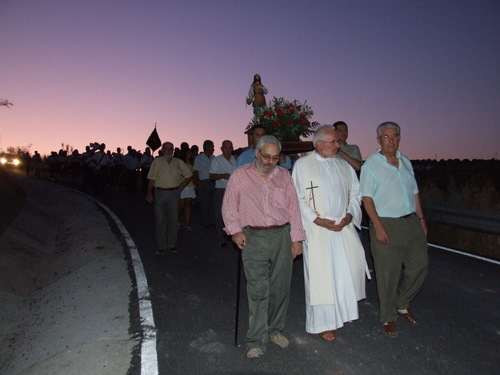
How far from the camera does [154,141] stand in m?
22.3

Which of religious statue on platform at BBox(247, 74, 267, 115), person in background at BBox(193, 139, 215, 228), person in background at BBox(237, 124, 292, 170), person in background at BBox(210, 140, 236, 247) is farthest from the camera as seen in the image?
person in background at BBox(193, 139, 215, 228)

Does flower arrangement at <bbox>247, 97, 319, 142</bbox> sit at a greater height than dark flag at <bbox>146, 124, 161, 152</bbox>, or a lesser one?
lesser

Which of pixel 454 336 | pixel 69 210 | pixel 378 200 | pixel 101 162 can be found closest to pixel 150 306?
pixel 378 200

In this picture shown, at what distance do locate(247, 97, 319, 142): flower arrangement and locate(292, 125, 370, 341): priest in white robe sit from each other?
2354mm

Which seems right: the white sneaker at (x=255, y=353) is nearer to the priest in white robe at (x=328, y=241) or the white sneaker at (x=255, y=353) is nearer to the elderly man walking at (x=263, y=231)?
the elderly man walking at (x=263, y=231)

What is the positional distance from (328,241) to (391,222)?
78cm

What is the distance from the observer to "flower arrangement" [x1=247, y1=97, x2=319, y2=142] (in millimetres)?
6922

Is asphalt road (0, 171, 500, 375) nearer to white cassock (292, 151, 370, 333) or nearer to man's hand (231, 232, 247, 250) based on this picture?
white cassock (292, 151, 370, 333)

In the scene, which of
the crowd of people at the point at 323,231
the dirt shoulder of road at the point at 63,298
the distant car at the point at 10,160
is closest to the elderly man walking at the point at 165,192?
the dirt shoulder of road at the point at 63,298

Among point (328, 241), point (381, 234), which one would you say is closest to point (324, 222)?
point (328, 241)

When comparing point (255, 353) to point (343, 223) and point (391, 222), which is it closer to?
point (343, 223)

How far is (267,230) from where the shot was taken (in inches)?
163

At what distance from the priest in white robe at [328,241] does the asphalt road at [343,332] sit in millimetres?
281

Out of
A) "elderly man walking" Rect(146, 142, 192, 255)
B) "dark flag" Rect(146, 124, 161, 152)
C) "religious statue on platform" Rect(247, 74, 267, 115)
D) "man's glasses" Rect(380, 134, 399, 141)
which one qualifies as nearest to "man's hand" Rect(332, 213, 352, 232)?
"man's glasses" Rect(380, 134, 399, 141)
